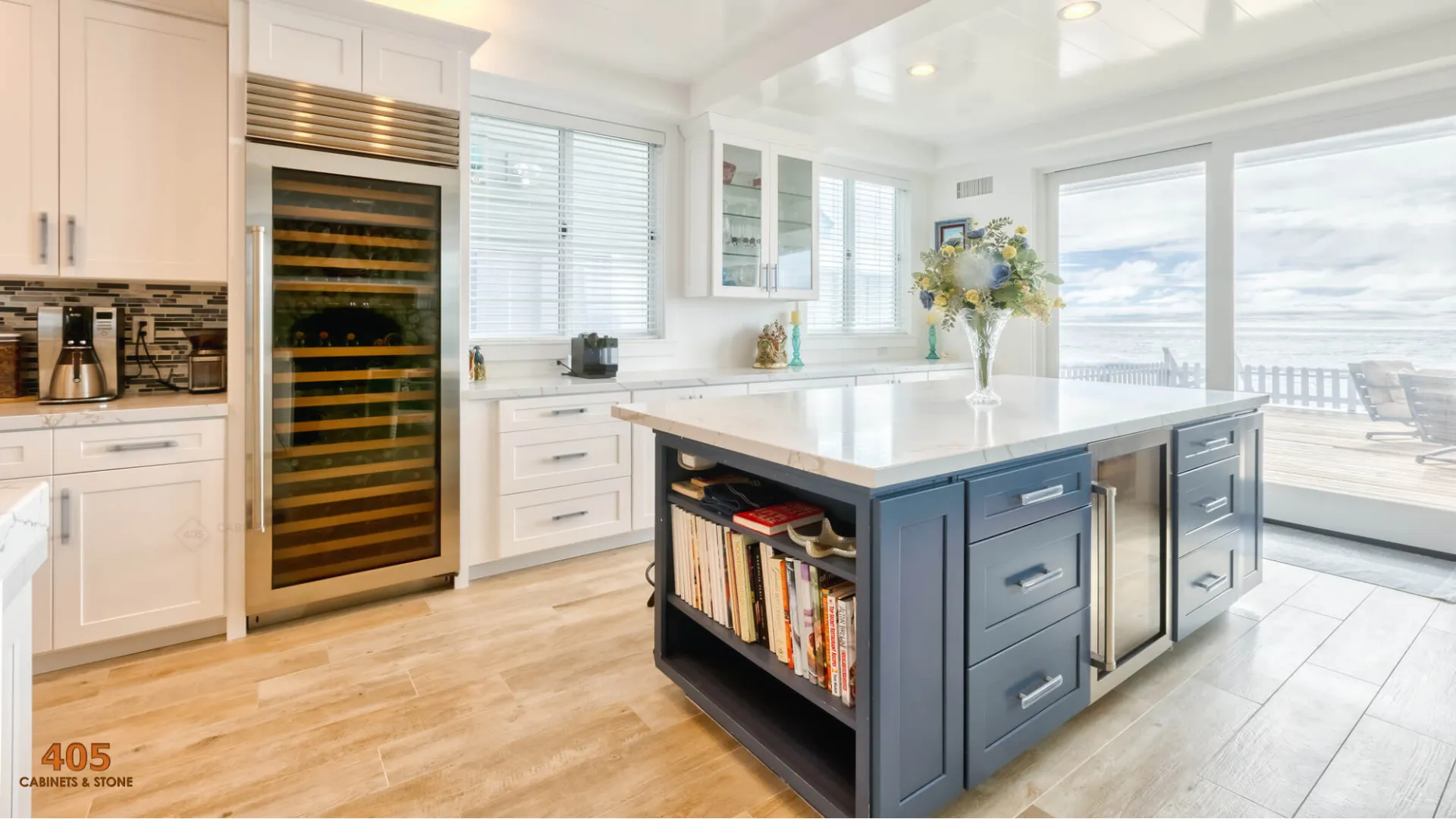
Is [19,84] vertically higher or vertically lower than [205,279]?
higher

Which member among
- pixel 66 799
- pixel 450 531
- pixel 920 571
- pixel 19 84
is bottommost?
pixel 66 799

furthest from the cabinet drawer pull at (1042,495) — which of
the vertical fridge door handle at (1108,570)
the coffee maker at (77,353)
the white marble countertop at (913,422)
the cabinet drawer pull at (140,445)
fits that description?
the coffee maker at (77,353)

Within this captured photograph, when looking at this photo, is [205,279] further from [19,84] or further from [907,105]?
[907,105]

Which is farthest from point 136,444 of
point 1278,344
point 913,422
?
point 1278,344

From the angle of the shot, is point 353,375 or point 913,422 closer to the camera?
point 913,422

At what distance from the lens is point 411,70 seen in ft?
9.18

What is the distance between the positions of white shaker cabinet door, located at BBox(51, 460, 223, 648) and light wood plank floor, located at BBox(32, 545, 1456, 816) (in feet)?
0.52

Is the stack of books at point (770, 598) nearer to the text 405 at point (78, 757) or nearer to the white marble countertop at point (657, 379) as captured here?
the white marble countertop at point (657, 379)

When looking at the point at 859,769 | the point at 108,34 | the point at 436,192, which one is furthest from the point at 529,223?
the point at 859,769

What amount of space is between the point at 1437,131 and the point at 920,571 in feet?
13.1

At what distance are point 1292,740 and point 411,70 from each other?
370 centimetres

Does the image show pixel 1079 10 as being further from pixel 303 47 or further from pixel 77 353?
pixel 77 353

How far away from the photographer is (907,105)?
432 centimetres

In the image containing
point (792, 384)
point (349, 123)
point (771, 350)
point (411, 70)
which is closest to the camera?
point (349, 123)
